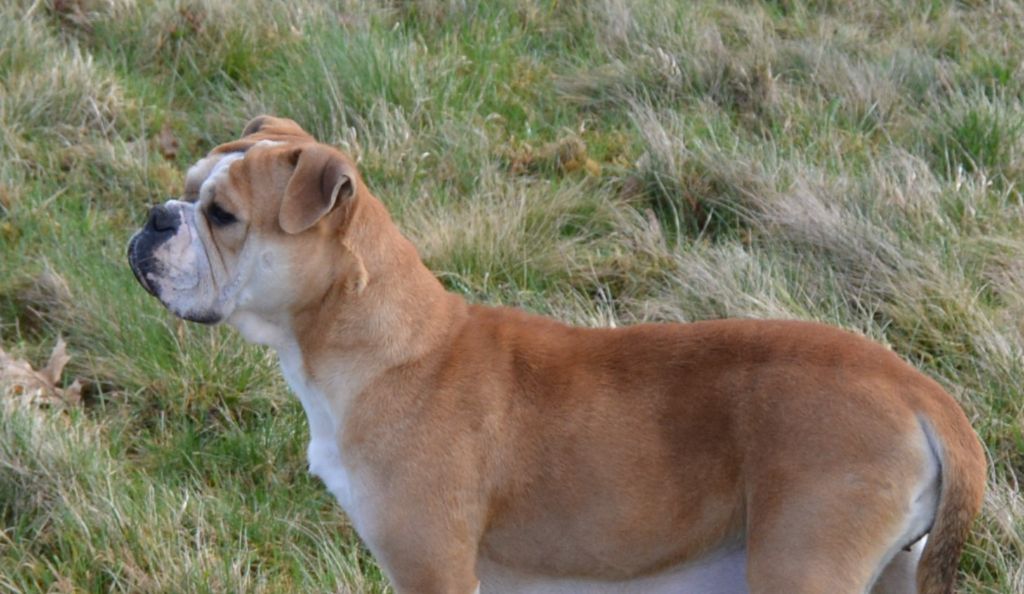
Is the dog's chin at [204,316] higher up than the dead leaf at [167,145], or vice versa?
the dog's chin at [204,316]

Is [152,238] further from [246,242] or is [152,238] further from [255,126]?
[255,126]

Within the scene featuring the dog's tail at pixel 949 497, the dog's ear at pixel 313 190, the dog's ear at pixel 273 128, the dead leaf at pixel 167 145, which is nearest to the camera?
the dog's tail at pixel 949 497

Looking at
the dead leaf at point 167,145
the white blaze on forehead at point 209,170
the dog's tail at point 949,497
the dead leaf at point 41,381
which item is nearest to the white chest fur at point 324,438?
the white blaze on forehead at point 209,170

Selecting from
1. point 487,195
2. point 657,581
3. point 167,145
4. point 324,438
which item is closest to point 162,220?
point 324,438

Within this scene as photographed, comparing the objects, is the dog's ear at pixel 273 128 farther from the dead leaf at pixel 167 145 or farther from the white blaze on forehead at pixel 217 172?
the dead leaf at pixel 167 145

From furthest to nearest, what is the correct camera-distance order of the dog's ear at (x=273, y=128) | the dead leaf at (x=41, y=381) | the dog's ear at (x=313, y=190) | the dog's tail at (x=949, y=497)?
1. the dead leaf at (x=41, y=381)
2. the dog's ear at (x=273, y=128)
3. the dog's ear at (x=313, y=190)
4. the dog's tail at (x=949, y=497)

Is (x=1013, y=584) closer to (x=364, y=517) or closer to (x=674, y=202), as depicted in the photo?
(x=364, y=517)

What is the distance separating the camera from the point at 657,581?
3.89 m

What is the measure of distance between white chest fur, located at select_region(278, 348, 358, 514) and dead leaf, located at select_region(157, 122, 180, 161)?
3.75m

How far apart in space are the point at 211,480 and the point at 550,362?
1.80m

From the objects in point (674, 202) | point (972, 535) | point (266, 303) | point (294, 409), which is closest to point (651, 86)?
point (674, 202)

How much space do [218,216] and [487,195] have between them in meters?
2.94

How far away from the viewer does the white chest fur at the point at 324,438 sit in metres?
3.88

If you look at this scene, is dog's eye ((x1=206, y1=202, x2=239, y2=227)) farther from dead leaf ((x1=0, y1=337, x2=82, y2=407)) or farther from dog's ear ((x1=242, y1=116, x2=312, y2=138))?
dead leaf ((x1=0, y1=337, x2=82, y2=407))
